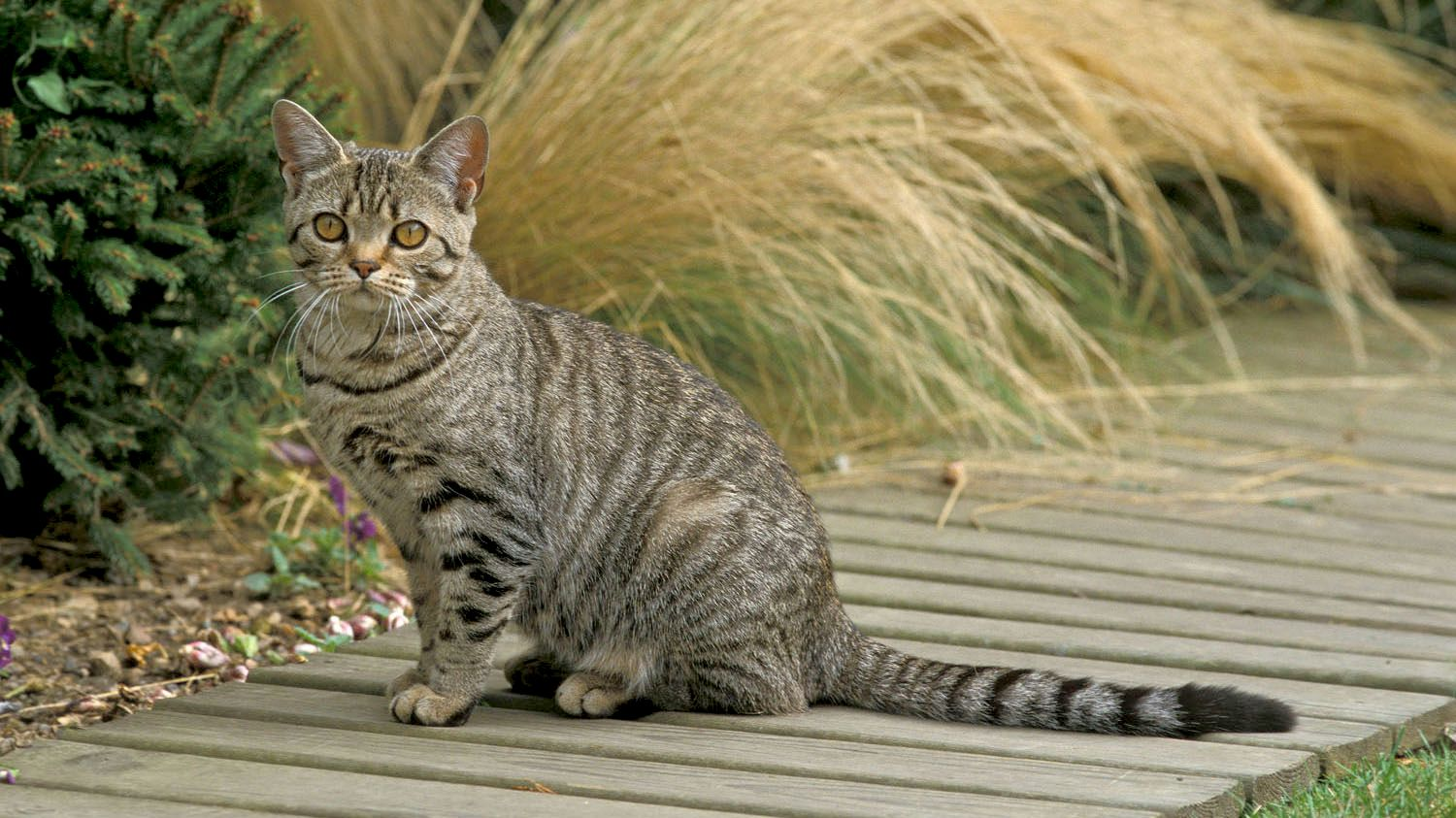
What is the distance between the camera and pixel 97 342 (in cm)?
362

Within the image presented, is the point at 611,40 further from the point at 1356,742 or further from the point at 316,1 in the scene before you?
the point at 1356,742

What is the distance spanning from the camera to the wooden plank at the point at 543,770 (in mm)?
2492

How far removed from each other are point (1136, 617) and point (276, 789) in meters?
1.80

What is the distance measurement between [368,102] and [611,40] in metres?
1.21

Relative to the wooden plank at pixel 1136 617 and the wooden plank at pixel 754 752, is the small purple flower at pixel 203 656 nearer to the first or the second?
the wooden plank at pixel 754 752

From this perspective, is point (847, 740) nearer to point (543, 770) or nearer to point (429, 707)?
point (543, 770)

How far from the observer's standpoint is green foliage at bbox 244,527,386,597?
12.3ft

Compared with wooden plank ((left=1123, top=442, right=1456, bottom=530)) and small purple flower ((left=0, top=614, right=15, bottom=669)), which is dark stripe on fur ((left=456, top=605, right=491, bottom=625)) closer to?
small purple flower ((left=0, top=614, right=15, bottom=669))

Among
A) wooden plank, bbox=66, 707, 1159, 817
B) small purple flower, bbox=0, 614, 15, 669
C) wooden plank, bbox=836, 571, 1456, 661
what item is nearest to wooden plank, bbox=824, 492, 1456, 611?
wooden plank, bbox=836, 571, 1456, 661

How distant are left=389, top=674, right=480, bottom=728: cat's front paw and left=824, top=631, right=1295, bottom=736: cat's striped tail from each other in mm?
626

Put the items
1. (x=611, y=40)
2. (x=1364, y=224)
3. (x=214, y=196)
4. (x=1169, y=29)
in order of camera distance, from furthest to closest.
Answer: (x=1364, y=224)
(x=1169, y=29)
(x=611, y=40)
(x=214, y=196)

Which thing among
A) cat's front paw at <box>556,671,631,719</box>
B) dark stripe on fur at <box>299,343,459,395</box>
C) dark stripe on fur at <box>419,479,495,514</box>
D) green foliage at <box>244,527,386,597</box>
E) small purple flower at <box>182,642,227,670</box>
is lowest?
small purple flower at <box>182,642,227,670</box>

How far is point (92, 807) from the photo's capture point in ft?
7.98

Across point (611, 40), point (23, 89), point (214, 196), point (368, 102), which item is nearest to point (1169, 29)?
point (611, 40)
